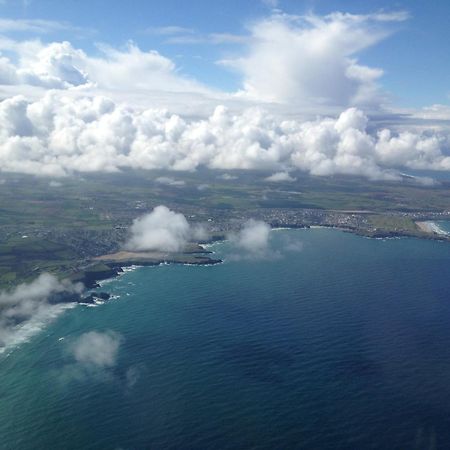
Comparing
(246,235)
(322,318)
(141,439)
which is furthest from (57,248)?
(141,439)

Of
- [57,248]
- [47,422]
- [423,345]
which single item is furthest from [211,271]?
[47,422]

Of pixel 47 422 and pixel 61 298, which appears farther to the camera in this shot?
pixel 61 298

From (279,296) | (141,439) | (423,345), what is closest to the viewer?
(141,439)

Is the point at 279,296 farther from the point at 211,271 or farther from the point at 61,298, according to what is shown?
the point at 61,298

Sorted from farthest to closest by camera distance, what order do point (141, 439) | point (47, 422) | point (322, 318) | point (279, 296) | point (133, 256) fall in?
point (133, 256)
point (279, 296)
point (322, 318)
point (47, 422)
point (141, 439)

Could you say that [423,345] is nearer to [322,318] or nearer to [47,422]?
[322,318]

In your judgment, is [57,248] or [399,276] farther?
[57,248]
